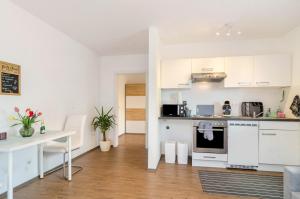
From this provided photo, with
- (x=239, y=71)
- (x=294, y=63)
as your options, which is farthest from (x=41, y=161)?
(x=294, y=63)

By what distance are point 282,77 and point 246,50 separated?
0.93 meters

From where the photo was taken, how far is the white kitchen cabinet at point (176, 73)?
158 inches

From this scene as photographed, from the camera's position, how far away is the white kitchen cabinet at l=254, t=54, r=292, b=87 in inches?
143

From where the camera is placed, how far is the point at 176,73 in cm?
405

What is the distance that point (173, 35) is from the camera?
383cm

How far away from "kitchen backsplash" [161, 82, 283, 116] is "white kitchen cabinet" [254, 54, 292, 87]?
1.16 feet

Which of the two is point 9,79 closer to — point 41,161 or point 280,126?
point 41,161

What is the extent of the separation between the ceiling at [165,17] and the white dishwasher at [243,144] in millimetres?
1842

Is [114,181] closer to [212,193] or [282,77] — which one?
[212,193]

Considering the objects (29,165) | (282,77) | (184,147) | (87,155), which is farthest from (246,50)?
(29,165)

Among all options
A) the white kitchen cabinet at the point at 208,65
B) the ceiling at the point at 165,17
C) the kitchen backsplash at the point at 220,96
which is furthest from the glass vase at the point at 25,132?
the white kitchen cabinet at the point at 208,65

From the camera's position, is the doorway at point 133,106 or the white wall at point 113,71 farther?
the doorway at point 133,106

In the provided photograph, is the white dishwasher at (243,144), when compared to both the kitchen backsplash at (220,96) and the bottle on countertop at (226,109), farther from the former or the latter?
the kitchen backsplash at (220,96)

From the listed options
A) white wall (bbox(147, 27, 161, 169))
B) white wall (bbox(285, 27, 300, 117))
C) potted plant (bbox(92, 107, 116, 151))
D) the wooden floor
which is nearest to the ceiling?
white wall (bbox(285, 27, 300, 117))
